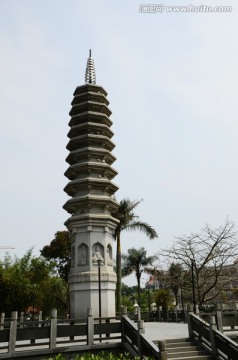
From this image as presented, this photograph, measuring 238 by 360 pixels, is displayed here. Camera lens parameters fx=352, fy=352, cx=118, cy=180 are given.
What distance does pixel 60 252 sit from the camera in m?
49.9

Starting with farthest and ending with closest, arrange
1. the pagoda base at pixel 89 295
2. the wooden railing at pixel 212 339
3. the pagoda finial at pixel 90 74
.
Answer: the pagoda finial at pixel 90 74 < the pagoda base at pixel 89 295 < the wooden railing at pixel 212 339

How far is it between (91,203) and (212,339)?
43.0 feet

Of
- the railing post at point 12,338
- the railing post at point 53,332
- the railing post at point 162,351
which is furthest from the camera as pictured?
the railing post at point 53,332

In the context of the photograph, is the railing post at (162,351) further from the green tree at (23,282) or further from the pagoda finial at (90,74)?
the green tree at (23,282)

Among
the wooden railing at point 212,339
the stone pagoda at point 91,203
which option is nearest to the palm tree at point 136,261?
the stone pagoda at point 91,203

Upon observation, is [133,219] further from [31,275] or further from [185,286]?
[31,275]

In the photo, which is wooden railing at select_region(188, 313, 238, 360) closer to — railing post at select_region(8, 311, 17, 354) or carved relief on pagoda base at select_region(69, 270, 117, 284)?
railing post at select_region(8, 311, 17, 354)

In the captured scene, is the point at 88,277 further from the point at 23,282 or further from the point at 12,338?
the point at 23,282

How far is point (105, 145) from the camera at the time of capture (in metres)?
27.8

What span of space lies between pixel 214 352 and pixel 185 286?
20332 mm

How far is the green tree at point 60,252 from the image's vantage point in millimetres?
49875

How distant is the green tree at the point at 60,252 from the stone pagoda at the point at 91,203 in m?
24.2

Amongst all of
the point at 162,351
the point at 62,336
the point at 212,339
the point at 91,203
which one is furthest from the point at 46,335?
the point at 91,203

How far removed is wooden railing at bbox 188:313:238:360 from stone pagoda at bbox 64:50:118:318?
23.5 ft
